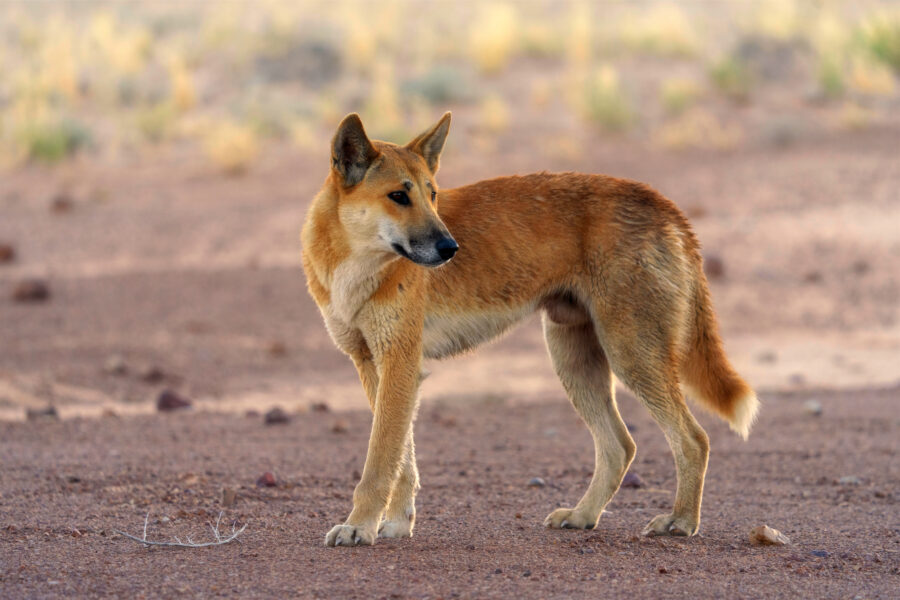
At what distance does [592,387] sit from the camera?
621cm

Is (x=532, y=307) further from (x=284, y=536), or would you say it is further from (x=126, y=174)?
(x=126, y=174)

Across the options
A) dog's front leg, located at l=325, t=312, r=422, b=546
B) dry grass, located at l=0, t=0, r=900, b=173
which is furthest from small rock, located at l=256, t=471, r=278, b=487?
dry grass, located at l=0, t=0, r=900, b=173

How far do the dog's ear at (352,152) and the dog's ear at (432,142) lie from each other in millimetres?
361

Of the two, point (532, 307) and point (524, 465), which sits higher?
point (532, 307)

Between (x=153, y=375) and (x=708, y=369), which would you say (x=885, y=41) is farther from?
A: (x=708, y=369)

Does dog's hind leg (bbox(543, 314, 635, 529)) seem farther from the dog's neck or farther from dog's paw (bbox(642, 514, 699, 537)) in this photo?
the dog's neck

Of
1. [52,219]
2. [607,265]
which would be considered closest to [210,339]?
[52,219]

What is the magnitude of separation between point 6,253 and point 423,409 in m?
7.29

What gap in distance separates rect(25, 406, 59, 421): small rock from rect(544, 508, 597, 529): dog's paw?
186 inches

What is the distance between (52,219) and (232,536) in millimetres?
12294

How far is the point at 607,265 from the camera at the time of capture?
5.79m

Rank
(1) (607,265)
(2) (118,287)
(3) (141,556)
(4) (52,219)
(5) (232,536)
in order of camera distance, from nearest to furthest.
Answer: (3) (141,556), (5) (232,536), (1) (607,265), (2) (118,287), (4) (52,219)

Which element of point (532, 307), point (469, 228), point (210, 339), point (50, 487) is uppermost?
point (469, 228)

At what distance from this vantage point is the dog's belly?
18.9 ft
